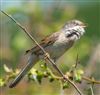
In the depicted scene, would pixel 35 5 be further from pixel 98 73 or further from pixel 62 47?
pixel 98 73

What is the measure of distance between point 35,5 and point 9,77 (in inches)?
88.9

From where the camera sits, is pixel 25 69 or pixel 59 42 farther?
pixel 59 42

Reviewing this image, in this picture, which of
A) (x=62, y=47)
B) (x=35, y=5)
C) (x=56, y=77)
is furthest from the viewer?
(x=35, y=5)

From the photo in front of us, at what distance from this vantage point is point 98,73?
562cm

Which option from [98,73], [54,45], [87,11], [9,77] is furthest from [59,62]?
[87,11]

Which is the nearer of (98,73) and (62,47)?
(98,73)

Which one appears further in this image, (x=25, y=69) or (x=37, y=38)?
(x=37, y=38)

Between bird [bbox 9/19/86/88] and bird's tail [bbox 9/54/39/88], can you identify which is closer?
bird's tail [bbox 9/54/39/88]

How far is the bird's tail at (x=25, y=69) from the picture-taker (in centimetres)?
529

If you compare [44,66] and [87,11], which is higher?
[44,66]

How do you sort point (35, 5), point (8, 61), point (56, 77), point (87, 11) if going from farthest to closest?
1. point (87, 11)
2. point (35, 5)
3. point (8, 61)
4. point (56, 77)

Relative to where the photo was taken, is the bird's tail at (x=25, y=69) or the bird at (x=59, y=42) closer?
the bird's tail at (x=25, y=69)

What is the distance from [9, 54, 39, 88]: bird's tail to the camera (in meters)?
5.29

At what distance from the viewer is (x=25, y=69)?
5.70 metres
